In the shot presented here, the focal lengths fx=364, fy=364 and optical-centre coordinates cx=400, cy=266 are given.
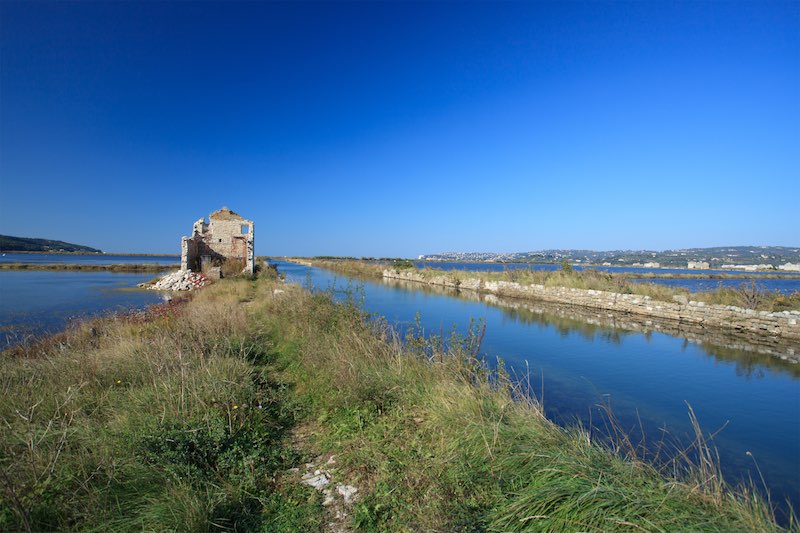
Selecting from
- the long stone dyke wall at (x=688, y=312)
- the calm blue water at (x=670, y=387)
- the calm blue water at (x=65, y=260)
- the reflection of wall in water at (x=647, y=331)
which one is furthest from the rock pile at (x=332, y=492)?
the calm blue water at (x=65, y=260)

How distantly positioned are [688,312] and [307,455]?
58.9ft

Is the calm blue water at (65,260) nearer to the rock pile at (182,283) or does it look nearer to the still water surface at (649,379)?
the rock pile at (182,283)

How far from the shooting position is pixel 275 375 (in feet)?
21.7

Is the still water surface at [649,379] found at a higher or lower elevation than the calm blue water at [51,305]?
lower

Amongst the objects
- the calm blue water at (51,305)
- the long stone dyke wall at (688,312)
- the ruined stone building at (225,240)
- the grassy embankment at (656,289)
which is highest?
the ruined stone building at (225,240)

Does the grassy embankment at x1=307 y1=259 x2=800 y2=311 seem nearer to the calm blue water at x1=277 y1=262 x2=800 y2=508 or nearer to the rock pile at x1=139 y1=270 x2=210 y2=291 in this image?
the calm blue water at x1=277 y1=262 x2=800 y2=508

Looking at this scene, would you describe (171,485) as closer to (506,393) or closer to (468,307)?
(506,393)

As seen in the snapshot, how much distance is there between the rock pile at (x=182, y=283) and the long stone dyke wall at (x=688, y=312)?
19418 millimetres

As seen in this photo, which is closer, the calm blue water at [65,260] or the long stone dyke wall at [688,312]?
the long stone dyke wall at [688,312]

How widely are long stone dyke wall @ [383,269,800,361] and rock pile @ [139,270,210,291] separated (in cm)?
1942

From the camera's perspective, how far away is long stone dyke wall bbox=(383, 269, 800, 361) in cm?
1236

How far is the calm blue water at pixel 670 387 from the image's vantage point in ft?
17.4

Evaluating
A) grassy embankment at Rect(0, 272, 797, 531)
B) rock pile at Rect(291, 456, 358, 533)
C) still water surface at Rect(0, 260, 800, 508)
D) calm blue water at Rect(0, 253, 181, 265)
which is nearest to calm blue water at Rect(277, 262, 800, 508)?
still water surface at Rect(0, 260, 800, 508)

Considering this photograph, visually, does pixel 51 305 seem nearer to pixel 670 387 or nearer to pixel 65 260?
pixel 670 387
